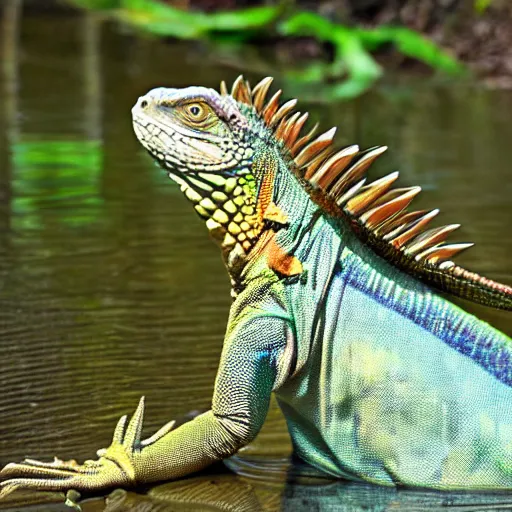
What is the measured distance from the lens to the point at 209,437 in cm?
368

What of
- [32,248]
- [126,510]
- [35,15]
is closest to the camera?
[126,510]

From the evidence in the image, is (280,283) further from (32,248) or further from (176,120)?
(32,248)

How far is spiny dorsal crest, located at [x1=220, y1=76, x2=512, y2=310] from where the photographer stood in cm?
367

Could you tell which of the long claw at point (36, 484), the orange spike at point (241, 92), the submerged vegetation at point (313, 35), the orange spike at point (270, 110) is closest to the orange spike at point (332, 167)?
the orange spike at point (270, 110)

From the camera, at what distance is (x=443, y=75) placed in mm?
15047

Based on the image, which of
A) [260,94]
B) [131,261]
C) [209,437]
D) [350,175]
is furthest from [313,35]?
[209,437]

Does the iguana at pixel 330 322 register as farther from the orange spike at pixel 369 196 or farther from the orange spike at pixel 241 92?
the orange spike at pixel 241 92

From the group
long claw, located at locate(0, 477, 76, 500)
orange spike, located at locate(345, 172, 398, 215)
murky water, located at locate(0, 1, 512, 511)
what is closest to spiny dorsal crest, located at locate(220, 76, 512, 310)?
orange spike, located at locate(345, 172, 398, 215)

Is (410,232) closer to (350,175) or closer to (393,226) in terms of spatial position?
(393,226)

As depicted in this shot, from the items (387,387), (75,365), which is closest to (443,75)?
(75,365)

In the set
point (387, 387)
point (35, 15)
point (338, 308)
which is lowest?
point (387, 387)

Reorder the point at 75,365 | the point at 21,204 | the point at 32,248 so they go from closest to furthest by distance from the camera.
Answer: the point at 75,365 → the point at 32,248 → the point at 21,204

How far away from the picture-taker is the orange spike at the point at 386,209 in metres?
3.67

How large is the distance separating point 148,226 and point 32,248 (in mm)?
827
